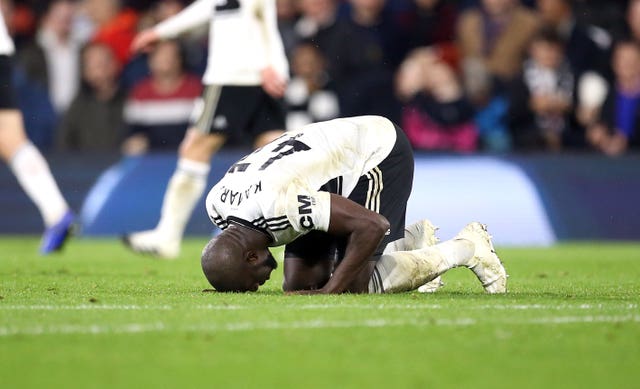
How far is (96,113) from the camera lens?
1570 cm

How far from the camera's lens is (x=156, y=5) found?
55.8ft

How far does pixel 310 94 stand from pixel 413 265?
26.6 ft

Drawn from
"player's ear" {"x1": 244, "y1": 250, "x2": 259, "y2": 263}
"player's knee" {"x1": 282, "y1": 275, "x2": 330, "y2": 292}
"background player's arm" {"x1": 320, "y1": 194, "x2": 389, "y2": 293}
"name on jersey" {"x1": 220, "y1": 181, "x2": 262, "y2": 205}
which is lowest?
"player's knee" {"x1": 282, "y1": 275, "x2": 330, "y2": 292}

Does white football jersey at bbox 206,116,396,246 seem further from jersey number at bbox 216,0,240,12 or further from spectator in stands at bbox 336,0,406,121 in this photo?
spectator in stands at bbox 336,0,406,121

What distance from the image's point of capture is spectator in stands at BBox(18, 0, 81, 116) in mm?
16406

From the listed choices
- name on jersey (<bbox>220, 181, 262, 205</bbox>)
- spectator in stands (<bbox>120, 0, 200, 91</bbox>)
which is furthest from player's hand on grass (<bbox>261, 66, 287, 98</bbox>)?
spectator in stands (<bbox>120, 0, 200, 91</bbox>)

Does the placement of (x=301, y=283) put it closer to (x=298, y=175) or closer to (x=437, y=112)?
(x=298, y=175)

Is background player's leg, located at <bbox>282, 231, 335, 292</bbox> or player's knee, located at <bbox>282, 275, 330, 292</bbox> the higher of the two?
background player's leg, located at <bbox>282, 231, 335, 292</bbox>

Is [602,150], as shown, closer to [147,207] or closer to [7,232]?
[147,207]

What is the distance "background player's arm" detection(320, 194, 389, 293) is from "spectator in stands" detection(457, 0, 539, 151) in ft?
27.9

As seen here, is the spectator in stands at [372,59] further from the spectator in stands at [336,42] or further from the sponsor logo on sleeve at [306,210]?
the sponsor logo on sleeve at [306,210]

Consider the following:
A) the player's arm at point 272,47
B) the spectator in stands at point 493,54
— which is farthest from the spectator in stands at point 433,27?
the player's arm at point 272,47

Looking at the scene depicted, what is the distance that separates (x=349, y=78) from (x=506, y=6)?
2.15 meters

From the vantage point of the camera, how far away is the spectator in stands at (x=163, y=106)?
50.9 ft
